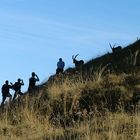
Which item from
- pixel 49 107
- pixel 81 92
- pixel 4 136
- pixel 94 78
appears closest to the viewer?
pixel 4 136

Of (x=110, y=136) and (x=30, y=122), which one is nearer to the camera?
(x=110, y=136)

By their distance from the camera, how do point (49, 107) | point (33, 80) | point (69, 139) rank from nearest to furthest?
point (69, 139), point (49, 107), point (33, 80)

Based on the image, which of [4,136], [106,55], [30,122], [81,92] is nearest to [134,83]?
[81,92]

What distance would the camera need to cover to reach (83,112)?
43.0ft

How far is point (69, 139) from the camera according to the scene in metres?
10.6

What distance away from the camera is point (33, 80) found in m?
29.4

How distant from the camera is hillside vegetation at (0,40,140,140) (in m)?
10.9

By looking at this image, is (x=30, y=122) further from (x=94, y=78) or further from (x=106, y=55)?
(x=106, y=55)

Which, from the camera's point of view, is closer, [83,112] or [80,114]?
[80,114]

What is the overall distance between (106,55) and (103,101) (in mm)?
13804

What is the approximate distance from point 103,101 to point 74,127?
4.11 m

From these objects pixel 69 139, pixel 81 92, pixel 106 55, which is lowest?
pixel 69 139

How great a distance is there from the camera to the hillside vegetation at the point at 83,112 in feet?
35.8

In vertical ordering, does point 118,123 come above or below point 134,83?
below
